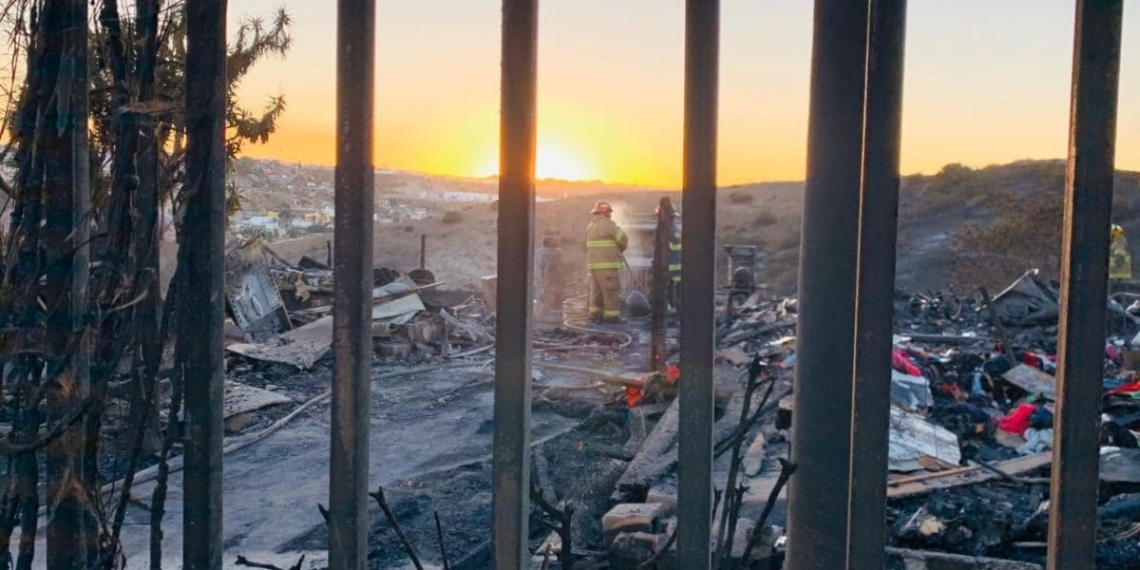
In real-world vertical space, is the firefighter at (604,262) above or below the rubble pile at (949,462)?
above

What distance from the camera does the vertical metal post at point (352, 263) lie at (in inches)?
68.1

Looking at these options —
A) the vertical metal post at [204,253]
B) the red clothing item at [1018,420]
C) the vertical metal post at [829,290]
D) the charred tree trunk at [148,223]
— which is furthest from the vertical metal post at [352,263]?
the red clothing item at [1018,420]

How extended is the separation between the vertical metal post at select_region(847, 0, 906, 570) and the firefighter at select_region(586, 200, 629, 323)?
50.5 feet

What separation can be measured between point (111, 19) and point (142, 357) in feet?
2.23

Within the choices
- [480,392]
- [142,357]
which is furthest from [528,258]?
[480,392]

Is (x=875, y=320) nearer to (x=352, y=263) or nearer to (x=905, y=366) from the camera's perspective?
(x=352, y=263)

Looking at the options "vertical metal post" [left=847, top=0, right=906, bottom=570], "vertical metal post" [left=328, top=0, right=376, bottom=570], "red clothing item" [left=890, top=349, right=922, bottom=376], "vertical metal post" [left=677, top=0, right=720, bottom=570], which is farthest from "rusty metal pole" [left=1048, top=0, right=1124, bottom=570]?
"red clothing item" [left=890, top=349, right=922, bottom=376]

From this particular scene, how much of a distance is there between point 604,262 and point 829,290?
603 inches

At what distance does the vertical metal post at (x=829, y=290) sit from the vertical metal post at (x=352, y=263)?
4.95 ft

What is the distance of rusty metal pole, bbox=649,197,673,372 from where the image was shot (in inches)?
454

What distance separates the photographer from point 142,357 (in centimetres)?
192

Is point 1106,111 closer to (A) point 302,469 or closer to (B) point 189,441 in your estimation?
(B) point 189,441

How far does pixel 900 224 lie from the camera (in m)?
40.3

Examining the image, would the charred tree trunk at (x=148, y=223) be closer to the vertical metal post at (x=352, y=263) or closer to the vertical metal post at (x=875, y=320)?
the vertical metal post at (x=352, y=263)
